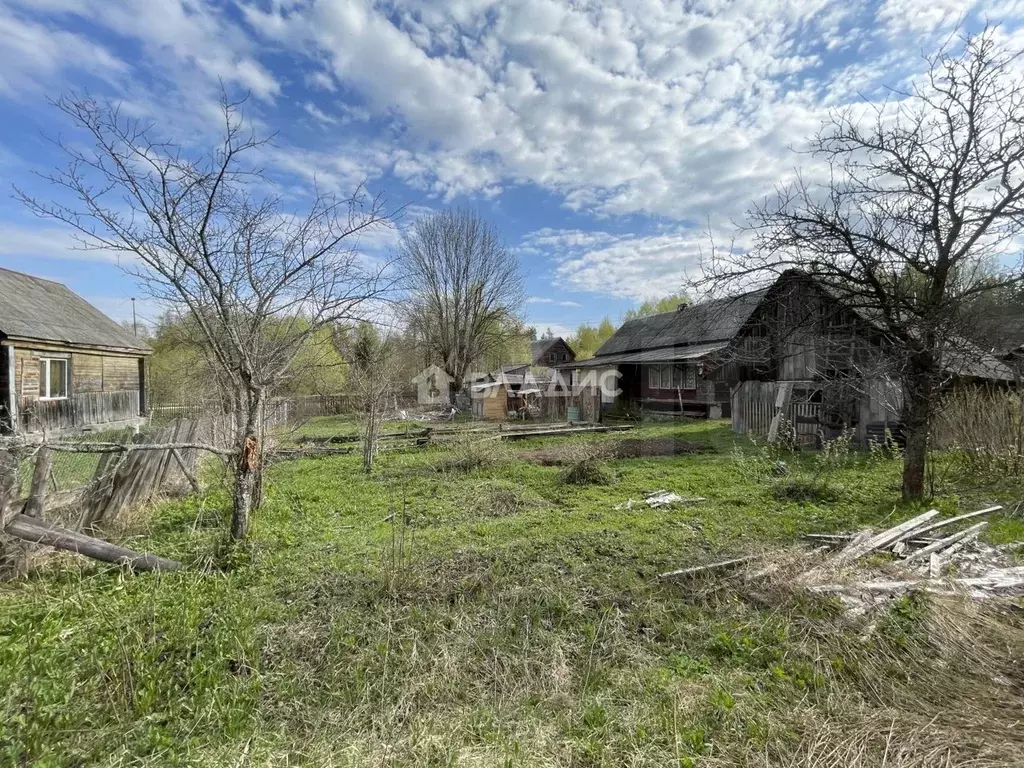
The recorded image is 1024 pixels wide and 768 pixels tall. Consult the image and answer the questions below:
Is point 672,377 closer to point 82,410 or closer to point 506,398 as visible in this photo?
point 506,398

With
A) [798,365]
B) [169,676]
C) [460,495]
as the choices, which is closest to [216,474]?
[460,495]

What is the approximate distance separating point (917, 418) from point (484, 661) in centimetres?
691

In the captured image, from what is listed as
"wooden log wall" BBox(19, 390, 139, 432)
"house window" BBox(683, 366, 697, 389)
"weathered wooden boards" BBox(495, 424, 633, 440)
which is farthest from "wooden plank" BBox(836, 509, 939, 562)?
"wooden log wall" BBox(19, 390, 139, 432)

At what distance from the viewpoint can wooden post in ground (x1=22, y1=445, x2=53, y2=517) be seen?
4.35 metres

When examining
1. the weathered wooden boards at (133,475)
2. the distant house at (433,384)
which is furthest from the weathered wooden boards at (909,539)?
the distant house at (433,384)

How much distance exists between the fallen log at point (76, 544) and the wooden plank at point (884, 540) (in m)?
6.46

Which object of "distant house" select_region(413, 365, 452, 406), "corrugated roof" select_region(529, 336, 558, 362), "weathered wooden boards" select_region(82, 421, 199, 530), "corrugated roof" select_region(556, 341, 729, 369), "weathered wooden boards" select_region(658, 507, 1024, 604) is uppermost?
"corrugated roof" select_region(529, 336, 558, 362)

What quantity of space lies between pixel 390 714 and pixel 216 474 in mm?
6951

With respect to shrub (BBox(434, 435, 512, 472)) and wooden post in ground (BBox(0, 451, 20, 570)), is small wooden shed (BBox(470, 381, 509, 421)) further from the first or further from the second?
wooden post in ground (BBox(0, 451, 20, 570))

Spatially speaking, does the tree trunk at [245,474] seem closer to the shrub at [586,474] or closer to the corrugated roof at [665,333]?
the shrub at [586,474]

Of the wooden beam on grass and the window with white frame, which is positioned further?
the window with white frame

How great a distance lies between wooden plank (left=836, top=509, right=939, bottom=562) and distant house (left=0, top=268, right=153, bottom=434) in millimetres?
15654

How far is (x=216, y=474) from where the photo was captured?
812 centimetres

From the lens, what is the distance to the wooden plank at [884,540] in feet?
15.1
